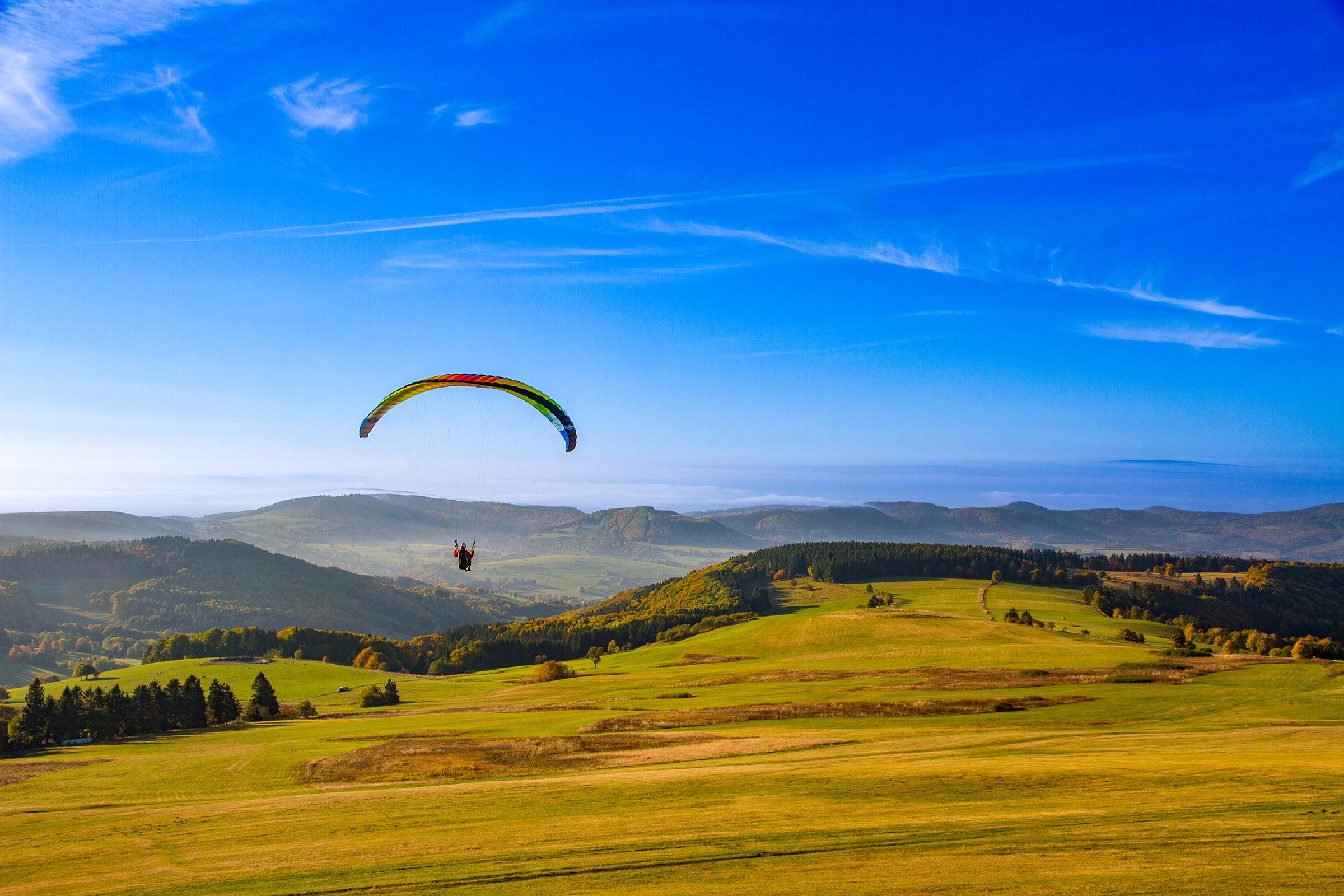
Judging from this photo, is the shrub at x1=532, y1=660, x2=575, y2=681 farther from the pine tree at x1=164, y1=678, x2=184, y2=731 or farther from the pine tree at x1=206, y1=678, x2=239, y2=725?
the pine tree at x1=164, y1=678, x2=184, y2=731

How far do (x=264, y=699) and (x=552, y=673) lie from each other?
122 ft

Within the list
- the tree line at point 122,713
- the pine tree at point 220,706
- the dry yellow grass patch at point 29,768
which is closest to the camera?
the dry yellow grass patch at point 29,768

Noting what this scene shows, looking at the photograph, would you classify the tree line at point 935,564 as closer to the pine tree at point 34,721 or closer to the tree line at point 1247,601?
the tree line at point 1247,601

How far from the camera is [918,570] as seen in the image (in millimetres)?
175375

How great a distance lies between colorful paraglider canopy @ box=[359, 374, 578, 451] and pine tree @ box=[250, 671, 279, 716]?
53195 millimetres

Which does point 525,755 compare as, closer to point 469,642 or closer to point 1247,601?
point 469,642

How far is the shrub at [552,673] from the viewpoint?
106562 mm

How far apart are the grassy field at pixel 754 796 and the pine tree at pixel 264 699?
11336mm

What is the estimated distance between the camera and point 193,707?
7206 centimetres

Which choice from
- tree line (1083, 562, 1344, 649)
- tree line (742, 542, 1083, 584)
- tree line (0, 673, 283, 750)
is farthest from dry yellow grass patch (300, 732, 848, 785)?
tree line (742, 542, 1083, 584)

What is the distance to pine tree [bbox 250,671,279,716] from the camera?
80.4 meters

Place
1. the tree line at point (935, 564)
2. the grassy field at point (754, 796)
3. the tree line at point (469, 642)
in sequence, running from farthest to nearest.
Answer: the tree line at point (935, 564) → the tree line at point (469, 642) → the grassy field at point (754, 796)

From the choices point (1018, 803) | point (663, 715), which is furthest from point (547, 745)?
point (1018, 803)

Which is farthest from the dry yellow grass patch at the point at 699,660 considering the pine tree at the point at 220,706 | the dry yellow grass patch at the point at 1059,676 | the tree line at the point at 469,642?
the pine tree at the point at 220,706
